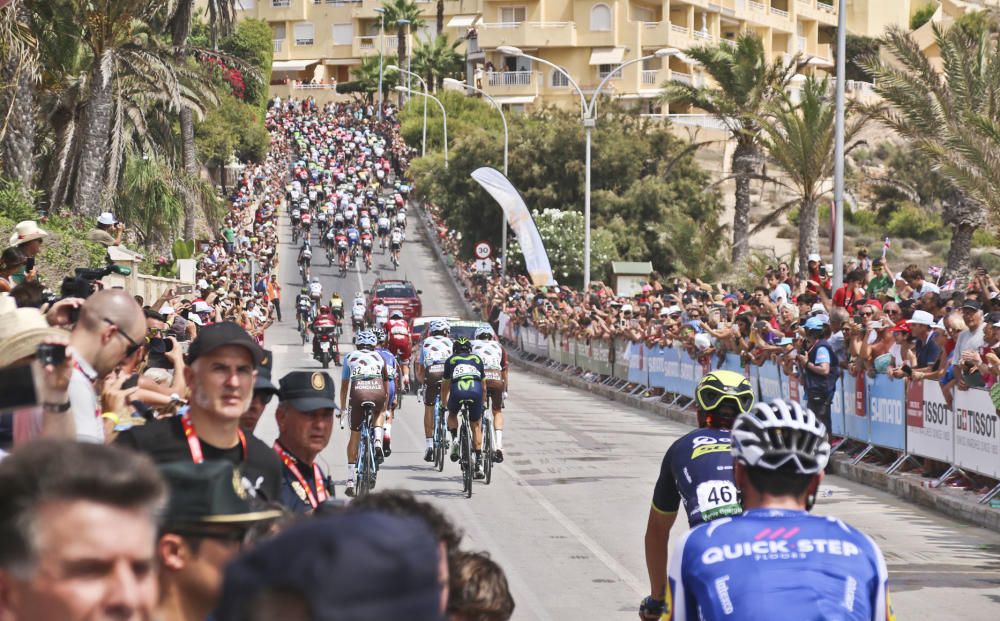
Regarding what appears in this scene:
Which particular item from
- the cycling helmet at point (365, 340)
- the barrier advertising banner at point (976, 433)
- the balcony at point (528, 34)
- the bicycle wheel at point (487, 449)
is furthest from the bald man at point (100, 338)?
the balcony at point (528, 34)

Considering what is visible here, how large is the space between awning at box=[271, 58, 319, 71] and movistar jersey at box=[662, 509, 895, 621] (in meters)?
148

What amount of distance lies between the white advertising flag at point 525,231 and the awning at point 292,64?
10921cm

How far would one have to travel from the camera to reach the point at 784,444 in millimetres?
4449

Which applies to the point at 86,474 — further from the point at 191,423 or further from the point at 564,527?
the point at 564,527

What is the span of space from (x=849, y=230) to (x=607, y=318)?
36.7 metres

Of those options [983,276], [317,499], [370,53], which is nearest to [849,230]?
[983,276]

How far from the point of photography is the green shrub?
65062 millimetres

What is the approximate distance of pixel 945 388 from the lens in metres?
15.9

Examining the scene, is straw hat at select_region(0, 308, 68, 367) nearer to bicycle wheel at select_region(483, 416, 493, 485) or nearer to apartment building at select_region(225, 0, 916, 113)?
bicycle wheel at select_region(483, 416, 493, 485)

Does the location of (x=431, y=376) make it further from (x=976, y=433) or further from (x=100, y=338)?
(x=100, y=338)

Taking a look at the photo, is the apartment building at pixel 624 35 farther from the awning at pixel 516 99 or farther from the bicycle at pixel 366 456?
the bicycle at pixel 366 456

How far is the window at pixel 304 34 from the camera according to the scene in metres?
151

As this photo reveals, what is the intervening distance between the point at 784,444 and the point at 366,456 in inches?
464

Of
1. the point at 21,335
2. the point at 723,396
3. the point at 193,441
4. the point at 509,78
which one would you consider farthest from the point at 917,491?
the point at 509,78
